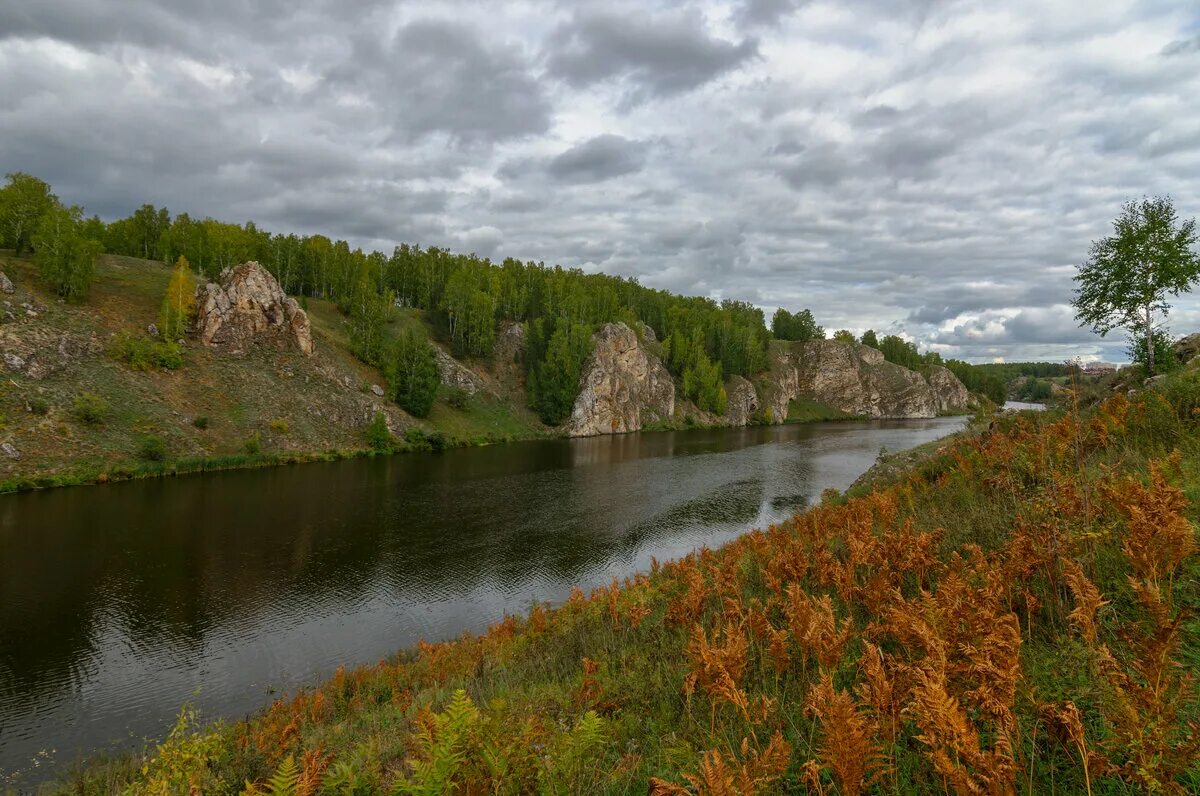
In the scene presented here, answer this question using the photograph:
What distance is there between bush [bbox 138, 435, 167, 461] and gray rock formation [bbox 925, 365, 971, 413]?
6570 inches

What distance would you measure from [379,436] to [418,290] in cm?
→ 4790

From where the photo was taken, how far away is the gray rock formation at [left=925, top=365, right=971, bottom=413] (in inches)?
6093

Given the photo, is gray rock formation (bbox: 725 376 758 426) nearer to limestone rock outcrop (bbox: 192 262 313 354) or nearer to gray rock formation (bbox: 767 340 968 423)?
gray rock formation (bbox: 767 340 968 423)

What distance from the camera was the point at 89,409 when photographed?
38.8 m

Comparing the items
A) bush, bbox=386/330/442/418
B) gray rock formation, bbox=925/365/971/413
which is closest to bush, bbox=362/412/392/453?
bush, bbox=386/330/442/418

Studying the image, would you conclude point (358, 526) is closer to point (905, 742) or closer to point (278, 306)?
point (905, 742)

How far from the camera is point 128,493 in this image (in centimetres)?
3362

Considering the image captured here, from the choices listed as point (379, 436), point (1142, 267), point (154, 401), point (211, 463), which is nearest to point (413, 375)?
point (379, 436)

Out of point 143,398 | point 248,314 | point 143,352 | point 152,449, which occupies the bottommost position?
point 152,449

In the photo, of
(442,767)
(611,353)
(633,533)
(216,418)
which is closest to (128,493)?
(216,418)

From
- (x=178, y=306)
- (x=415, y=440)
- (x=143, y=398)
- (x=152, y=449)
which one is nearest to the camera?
(x=152, y=449)

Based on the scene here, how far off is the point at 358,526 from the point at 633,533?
47.5ft

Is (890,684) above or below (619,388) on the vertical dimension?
below

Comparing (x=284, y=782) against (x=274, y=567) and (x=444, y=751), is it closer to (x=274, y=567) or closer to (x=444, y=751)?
(x=444, y=751)
